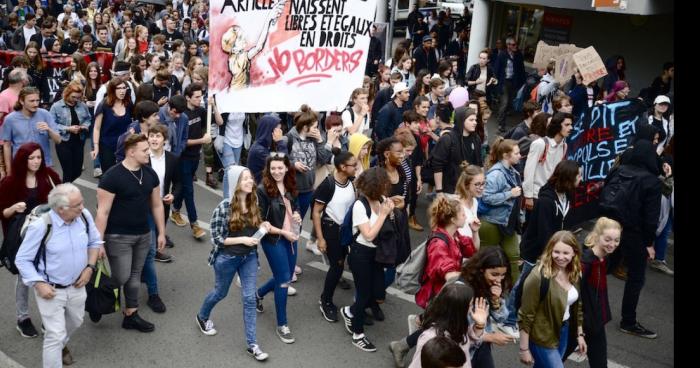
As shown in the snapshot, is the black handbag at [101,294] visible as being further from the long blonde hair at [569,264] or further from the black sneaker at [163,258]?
the long blonde hair at [569,264]

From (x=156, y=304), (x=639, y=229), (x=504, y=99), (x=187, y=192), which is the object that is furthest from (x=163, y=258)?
(x=504, y=99)

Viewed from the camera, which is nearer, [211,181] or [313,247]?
[313,247]

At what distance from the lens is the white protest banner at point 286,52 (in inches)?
308

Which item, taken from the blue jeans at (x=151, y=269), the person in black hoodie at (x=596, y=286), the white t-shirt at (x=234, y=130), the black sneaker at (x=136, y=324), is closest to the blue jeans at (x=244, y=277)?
the black sneaker at (x=136, y=324)

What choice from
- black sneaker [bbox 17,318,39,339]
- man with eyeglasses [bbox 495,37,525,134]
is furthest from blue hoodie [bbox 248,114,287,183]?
man with eyeglasses [bbox 495,37,525,134]

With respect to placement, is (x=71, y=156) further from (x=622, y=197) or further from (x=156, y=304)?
(x=622, y=197)

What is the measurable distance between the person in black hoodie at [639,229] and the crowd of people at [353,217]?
14 millimetres

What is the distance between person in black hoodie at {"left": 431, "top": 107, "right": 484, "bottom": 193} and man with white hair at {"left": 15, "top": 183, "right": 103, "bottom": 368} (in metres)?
4.13

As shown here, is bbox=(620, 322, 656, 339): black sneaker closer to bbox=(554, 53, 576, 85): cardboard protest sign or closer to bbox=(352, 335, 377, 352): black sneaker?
bbox=(352, 335, 377, 352): black sneaker

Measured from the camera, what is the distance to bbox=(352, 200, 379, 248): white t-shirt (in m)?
6.05

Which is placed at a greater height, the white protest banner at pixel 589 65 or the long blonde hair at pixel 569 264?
the white protest banner at pixel 589 65

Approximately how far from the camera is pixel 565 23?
17859mm

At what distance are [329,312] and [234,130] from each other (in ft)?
11.9

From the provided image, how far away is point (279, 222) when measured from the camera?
241 inches
